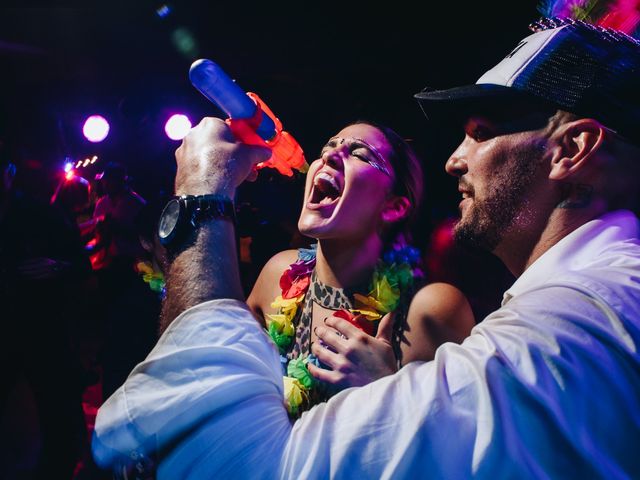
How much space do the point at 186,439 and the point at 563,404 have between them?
1.71 feet

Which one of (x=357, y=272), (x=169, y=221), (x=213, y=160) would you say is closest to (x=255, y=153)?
(x=213, y=160)

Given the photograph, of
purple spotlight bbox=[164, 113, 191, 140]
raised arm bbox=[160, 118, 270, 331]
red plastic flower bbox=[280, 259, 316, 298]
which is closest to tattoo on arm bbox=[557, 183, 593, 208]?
raised arm bbox=[160, 118, 270, 331]

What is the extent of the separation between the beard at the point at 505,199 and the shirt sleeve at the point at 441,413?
0.43m

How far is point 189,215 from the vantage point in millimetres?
917

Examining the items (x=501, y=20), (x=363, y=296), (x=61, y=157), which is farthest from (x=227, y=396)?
(x=61, y=157)

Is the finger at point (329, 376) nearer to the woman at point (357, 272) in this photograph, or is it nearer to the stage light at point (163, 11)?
the woman at point (357, 272)

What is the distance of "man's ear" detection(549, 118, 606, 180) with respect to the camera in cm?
102

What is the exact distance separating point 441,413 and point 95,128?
778 centimetres

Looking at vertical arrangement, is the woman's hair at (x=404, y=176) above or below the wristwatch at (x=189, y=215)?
below

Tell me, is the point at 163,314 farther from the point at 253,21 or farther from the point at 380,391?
the point at 253,21

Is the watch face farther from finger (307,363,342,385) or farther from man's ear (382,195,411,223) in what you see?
man's ear (382,195,411,223)

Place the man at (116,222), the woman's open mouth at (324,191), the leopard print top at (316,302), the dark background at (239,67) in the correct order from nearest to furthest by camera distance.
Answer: the leopard print top at (316,302)
the woman's open mouth at (324,191)
the dark background at (239,67)
the man at (116,222)

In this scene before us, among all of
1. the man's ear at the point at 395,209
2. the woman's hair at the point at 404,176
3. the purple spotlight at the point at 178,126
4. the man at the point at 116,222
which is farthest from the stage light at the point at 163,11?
the man's ear at the point at 395,209

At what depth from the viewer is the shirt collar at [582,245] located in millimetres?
905
